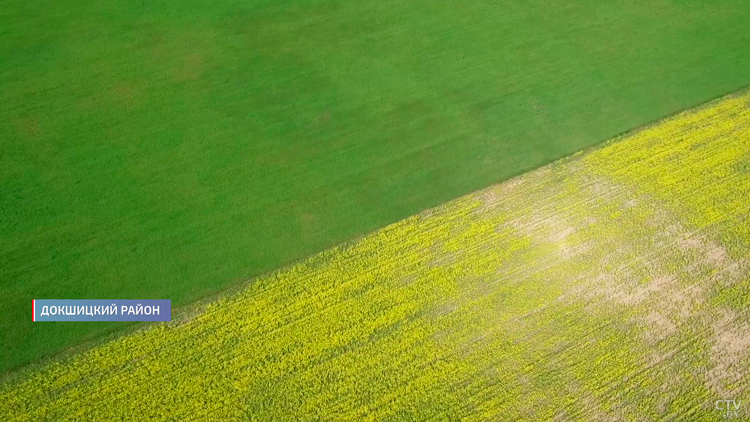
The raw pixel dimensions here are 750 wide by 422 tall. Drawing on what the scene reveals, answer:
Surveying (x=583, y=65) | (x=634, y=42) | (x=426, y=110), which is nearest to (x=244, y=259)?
(x=426, y=110)

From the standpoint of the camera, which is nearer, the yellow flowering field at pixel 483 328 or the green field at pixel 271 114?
the yellow flowering field at pixel 483 328

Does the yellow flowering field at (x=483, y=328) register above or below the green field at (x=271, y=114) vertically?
below

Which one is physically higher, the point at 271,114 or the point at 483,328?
the point at 271,114

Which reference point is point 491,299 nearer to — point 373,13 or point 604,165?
point 604,165

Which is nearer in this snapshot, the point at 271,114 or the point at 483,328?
the point at 483,328
